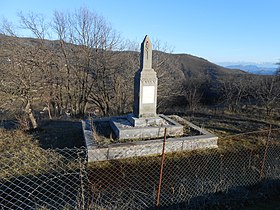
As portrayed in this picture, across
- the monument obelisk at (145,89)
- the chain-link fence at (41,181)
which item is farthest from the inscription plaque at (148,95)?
the chain-link fence at (41,181)

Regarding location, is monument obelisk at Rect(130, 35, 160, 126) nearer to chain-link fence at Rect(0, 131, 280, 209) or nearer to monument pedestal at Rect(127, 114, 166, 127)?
monument pedestal at Rect(127, 114, 166, 127)

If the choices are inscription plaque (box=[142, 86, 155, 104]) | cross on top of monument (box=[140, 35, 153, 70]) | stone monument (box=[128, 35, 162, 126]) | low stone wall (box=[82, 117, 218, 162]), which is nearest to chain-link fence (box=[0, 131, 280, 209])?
low stone wall (box=[82, 117, 218, 162])

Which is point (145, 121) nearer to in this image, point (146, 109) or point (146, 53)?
point (146, 109)

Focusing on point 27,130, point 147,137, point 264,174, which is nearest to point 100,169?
point 147,137

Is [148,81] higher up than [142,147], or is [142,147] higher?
[148,81]

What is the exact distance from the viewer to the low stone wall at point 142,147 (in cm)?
605

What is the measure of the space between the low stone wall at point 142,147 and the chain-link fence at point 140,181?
20cm

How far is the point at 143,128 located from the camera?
7387 mm

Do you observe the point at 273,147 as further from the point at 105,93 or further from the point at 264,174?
the point at 105,93

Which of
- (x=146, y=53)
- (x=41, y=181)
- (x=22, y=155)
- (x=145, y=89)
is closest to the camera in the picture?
(x=41, y=181)

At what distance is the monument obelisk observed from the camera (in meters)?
7.76

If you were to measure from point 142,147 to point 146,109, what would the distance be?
1985 millimetres

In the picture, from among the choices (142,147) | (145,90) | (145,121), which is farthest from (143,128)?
(145,90)

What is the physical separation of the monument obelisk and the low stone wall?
1431mm
